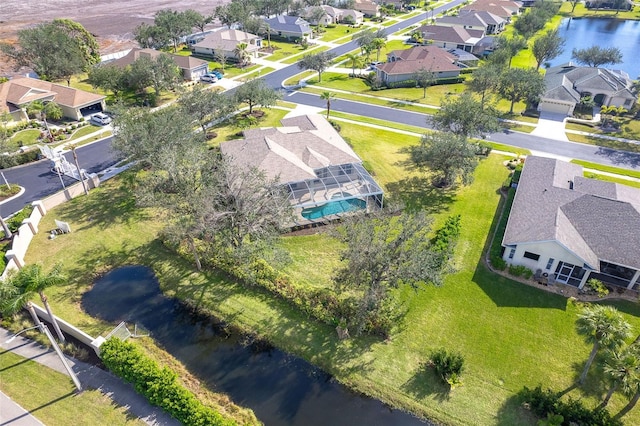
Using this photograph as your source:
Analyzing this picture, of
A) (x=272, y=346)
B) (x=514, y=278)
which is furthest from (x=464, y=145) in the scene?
(x=272, y=346)

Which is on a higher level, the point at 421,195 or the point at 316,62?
the point at 316,62

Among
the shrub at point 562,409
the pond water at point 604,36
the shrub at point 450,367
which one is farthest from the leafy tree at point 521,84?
the shrub at point 450,367

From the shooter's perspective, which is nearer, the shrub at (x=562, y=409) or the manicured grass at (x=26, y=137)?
the shrub at (x=562, y=409)

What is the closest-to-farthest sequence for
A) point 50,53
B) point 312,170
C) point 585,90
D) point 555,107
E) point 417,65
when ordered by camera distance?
point 312,170 < point 555,107 < point 585,90 < point 50,53 < point 417,65

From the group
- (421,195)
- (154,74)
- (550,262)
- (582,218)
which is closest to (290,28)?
(154,74)

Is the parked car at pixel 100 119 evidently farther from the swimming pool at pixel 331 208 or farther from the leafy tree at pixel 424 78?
the leafy tree at pixel 424 78

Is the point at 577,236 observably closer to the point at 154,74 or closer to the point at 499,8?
the point at 154,74

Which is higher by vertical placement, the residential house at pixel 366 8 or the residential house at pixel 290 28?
the residential house at pixel 366 8
